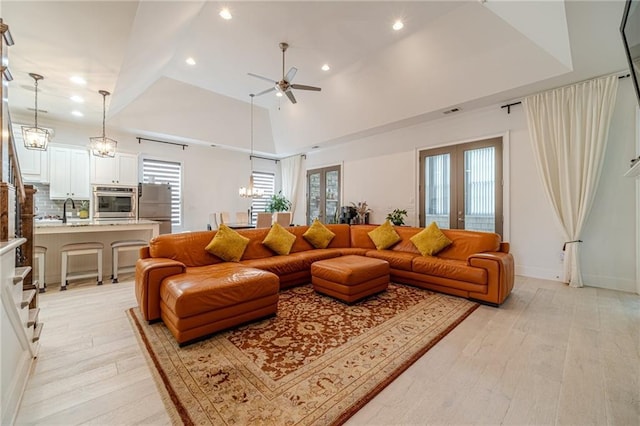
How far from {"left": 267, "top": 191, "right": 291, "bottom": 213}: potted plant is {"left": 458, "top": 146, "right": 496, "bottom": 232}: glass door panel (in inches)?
216

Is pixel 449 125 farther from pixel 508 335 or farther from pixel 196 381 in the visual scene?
pixel 196 381

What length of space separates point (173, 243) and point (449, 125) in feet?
17.9

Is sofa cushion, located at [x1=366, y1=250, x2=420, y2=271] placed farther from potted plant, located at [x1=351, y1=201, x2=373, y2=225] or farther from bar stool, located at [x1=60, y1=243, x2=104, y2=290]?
bar stool, located at [x1=60, y1=243, x2=104, y2=290]

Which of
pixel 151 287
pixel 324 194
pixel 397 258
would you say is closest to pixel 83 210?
pixel 151 287

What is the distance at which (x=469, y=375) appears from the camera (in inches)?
71.8

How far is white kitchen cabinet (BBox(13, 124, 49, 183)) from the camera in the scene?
191 inches

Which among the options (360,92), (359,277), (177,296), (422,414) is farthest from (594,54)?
(177,296)

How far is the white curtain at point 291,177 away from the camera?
29.0 feet

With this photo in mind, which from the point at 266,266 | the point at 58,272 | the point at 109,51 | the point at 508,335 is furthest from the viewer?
the point at 58,272

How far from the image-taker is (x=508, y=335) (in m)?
2.39

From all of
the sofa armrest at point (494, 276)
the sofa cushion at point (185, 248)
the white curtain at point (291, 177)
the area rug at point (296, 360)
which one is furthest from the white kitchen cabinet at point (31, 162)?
the sofa armrest at point (494, 276)

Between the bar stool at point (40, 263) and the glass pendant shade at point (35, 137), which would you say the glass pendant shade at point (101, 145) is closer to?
the glass pendant shade at point (35, 137)

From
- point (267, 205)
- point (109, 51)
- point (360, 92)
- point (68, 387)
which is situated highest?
point (360, 92)

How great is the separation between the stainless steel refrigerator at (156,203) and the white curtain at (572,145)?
7706 mm
